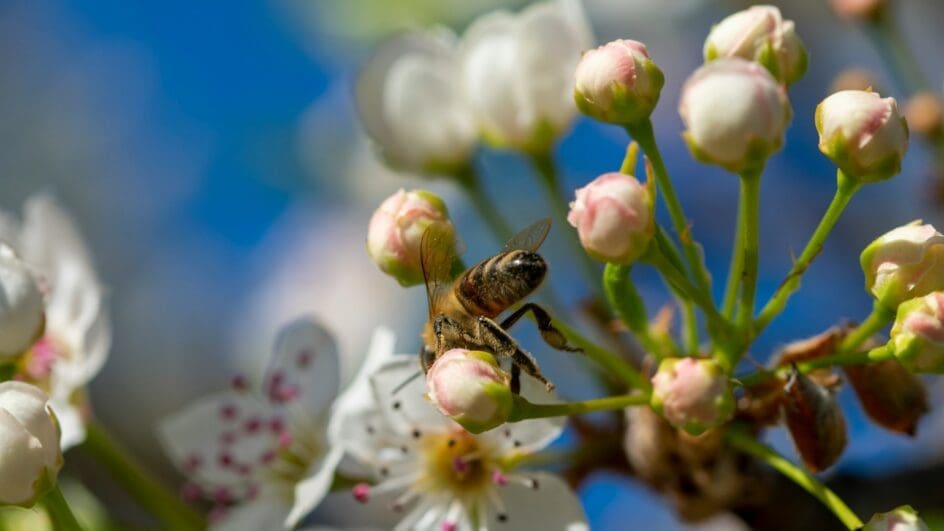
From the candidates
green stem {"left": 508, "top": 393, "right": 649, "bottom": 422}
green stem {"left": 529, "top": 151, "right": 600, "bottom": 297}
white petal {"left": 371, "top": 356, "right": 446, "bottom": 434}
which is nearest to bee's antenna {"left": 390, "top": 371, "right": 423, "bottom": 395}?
white petal {"left": 371, "top": 356, "right": 446, "bottom": 434}

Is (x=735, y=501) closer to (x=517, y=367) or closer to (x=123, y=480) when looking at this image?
(x=517, y=367)

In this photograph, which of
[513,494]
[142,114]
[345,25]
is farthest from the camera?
[142,114]

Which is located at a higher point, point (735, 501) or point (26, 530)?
point (26, 530)

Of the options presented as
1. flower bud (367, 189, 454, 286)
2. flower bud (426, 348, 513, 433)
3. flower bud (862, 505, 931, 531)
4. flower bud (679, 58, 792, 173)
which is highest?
flower bud (679, 58, 792, 173)

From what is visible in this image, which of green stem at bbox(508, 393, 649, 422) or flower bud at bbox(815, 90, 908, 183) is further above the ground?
flower bud at bbox(815, 90, 908, 183)

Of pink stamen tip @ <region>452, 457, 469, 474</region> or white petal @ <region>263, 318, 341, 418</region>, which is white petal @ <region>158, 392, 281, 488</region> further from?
pink stamen tip @ <region>452, 457, 469, 474</region>

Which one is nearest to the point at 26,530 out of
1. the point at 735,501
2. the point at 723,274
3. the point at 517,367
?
the point at 517,367

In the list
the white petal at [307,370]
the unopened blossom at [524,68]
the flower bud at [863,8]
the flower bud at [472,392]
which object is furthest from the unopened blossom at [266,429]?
the flower bud at [863,8]

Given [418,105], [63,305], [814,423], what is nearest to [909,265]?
[814,423]
